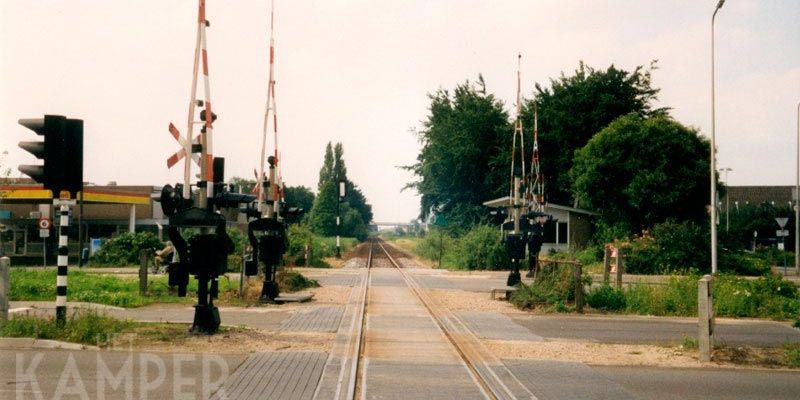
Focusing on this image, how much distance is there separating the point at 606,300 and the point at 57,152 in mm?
12619

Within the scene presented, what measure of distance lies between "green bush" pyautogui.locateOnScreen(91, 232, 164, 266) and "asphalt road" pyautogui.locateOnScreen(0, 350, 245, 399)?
26742 mm

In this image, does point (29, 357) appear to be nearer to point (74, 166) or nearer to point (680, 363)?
point (74, 166)

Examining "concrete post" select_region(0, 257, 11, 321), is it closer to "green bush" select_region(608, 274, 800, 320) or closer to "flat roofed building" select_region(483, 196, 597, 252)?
"green bush" select_region(608, 274, 800, 320)

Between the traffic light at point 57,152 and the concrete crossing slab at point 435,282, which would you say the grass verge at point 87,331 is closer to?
the traffic light at point 57,152

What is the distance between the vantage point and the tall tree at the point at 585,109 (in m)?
50.2

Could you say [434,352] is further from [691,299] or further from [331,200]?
[331,200]

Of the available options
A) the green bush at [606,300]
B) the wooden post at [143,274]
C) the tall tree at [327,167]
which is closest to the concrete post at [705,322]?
the green bush at [606,300]

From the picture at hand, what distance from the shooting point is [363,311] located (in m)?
16.6

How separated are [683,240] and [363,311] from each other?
889 inches

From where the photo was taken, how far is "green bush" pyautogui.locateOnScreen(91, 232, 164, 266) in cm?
3622

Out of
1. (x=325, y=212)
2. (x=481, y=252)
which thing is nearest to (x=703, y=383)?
(x=481, y=252)

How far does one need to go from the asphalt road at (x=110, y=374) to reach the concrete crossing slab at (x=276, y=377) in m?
0.18

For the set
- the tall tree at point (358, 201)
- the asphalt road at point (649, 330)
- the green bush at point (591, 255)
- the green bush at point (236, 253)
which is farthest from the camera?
the tall tree at point (358, 201)

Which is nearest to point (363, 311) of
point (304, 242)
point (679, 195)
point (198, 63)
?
point (198, 63)
